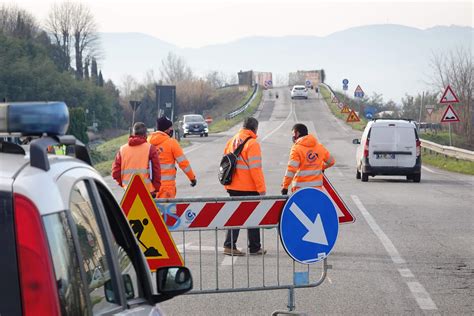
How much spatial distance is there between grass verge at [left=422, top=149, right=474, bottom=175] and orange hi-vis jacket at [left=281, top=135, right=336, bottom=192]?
19.9 m

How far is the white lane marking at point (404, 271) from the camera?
32.1 feet

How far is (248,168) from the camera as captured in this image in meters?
13.2

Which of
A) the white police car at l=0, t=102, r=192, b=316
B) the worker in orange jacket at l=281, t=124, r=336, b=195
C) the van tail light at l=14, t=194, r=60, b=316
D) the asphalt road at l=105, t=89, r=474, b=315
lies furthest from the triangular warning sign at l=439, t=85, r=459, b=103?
the van tail light at l=14, t=194, r=60, b=316

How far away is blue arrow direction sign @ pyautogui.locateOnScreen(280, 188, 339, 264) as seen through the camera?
8641mm

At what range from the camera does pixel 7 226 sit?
302cm

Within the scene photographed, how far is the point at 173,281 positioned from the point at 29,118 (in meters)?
1.40

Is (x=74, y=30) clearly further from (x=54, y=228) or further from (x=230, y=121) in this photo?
(x=54, y=228)

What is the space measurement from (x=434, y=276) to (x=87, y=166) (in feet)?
26.8

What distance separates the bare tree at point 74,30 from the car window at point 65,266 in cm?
11370

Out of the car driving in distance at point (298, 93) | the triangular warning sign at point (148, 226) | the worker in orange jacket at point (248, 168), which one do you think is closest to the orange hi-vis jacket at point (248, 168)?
the worker in orange jacket at point (248, 168)

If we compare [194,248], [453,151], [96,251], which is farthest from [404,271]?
[453,151]

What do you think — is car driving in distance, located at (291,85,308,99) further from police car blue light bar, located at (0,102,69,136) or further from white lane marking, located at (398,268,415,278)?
police car blue light bar, located at (0,102,69,136)

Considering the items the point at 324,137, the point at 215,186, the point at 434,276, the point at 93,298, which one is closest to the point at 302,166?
the point at 434,276

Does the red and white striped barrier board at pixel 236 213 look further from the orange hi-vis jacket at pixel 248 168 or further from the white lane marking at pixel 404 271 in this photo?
the orange hi-vis jacket at pixel 248 168
